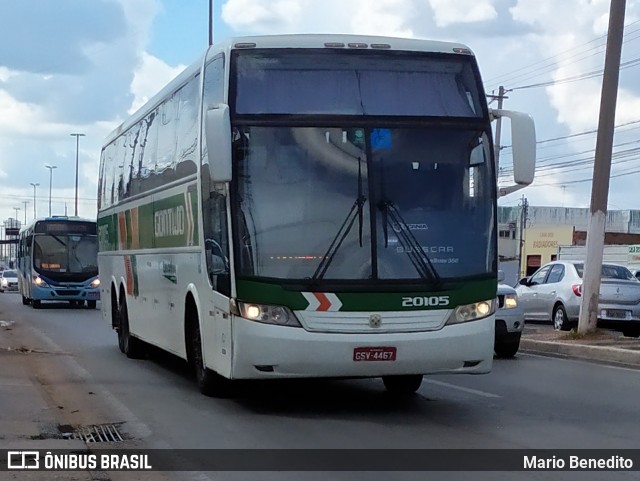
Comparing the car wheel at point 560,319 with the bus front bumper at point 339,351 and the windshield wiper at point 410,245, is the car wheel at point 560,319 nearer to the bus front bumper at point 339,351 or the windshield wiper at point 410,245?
the bus front bumper at point 339,351

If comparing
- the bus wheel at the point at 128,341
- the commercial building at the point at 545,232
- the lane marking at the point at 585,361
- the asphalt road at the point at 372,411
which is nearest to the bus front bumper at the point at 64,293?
the bus wheel at the point at 128,341

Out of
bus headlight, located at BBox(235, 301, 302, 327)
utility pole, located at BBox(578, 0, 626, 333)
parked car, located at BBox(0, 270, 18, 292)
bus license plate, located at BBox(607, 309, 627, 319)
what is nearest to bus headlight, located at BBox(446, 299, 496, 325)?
bus headlight, located at BBox(235, 301, 302, 327)

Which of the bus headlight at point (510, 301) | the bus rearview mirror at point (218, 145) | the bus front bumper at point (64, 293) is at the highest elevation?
the bus rearview mirror at point (218, 145)

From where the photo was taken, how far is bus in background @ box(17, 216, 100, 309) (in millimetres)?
34219

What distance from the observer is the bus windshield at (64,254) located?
1346 inches

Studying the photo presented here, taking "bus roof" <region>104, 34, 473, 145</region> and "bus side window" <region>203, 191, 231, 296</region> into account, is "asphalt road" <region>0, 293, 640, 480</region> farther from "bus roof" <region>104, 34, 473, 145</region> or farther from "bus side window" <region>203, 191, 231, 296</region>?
"bus roof" <region>104, 34, 473, 145</region>

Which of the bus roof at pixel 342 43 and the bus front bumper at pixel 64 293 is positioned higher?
the bus roof at pixel 342 43

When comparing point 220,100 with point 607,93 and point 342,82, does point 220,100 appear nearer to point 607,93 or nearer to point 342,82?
point 342,82

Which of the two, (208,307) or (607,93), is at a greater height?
(607,93)

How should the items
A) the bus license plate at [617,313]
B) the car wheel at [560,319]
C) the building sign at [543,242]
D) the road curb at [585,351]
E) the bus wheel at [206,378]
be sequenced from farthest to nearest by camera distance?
1. the building sign at [543,242]
2. the car wheel at [560,319]
3. the bus license plate at [617,313]
4. the road curb at [585,351]
5. the bus wheel at [206,378]

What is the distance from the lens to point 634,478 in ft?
23.7

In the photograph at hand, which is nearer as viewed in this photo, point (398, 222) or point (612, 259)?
point (398, 222)

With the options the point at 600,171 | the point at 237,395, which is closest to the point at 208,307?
the point at 237,395

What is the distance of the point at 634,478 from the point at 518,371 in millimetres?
7054
